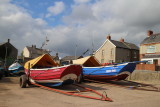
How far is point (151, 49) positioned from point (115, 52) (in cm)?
809

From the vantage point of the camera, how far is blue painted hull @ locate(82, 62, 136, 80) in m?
15.1

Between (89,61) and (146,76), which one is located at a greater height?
(89,61)

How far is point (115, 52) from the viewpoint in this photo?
129 ft

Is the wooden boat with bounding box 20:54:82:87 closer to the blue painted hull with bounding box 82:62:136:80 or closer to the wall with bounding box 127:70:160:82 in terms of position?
the blue painted hull with bounding box 82:62:136:80

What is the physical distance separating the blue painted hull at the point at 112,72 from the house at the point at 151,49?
→ 59.1 ft

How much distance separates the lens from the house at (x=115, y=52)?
39875 millimetres

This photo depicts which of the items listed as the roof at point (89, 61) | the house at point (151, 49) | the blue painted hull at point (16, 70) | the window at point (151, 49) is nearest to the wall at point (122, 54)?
the house at point (151, 49)

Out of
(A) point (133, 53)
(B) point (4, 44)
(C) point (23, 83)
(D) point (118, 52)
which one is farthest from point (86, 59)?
(B) point (4, 44)

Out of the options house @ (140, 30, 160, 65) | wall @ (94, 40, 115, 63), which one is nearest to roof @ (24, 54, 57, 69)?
house @ (140, 30, 160, 65)

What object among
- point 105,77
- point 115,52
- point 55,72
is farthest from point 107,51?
point 55,72

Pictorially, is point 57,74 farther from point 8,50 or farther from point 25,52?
point 25,52

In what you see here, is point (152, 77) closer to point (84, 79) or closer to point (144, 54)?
point (84, 79)

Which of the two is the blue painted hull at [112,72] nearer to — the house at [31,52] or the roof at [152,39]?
the roof at [152,39]

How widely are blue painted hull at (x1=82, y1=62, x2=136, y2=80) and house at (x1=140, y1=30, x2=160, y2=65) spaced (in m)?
18.0
